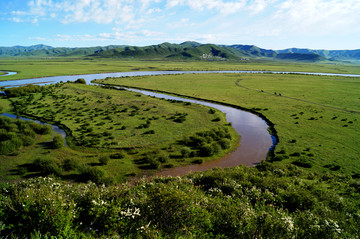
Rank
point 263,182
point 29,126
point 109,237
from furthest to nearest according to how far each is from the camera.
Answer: point 29,126 → point 263,182 → point 109,237

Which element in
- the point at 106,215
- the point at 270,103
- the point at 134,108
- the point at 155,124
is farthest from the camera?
the point at 270,103

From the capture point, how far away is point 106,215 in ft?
43.9

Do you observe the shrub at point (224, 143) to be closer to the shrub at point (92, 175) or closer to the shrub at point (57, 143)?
the shrub at point (92, 175)

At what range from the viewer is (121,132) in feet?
145

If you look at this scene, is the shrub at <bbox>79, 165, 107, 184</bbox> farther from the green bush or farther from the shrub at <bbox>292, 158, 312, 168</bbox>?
the shrub at <bbox>292, 158, 312, 168</bbox>

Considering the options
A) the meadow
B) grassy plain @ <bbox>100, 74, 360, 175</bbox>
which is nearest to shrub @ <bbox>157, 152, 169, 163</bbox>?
the meadow

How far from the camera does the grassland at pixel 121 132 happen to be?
31802 mm

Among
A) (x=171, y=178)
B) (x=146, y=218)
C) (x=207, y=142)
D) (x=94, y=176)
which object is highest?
(x=146, y=218)

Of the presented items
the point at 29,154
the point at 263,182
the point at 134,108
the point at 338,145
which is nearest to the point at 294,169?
the point at 263,182

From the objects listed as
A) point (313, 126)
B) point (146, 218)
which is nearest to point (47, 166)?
point (146, 218)

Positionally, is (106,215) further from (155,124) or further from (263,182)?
(155,124)

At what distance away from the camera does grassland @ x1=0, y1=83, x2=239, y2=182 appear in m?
31.8

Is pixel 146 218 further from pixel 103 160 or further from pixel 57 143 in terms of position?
pixel 57 143

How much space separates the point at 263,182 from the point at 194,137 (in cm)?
2016
